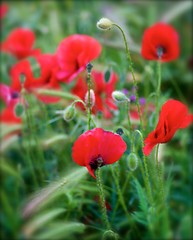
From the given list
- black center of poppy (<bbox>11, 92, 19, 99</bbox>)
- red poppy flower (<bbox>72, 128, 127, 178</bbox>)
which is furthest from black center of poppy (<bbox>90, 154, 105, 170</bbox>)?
black center of poppy (<bbox>11, 92, 19, 99</bbox>)

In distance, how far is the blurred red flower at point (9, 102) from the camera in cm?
160

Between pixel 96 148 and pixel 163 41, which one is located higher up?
pixel 163 41

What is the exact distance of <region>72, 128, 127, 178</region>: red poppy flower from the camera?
1081 millimetres

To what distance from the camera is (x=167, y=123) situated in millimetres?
1120

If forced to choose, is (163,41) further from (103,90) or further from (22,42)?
(22,42)

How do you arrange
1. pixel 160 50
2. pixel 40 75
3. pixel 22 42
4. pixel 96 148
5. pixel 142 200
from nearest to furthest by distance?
pixel 96 148 < pixel 142 200 < pixel 160 50 < pixel 40 75 < pixel 22 42

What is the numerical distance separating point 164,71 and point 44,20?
50.2 inches

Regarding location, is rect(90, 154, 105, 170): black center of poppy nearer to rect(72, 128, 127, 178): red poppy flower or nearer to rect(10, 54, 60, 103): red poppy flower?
rect(72, 128, 127, 178): red poppy flower

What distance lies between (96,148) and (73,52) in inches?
18.3

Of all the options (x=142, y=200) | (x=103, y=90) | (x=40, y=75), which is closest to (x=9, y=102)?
(x=40, y=75)

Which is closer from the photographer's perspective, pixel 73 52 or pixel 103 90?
pixel 73 52

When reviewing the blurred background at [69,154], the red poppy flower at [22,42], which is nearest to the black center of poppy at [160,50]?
the blurred background at [69,154]

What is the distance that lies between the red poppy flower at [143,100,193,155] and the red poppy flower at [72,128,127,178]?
56 millimetres

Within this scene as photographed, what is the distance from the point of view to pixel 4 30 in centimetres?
293
